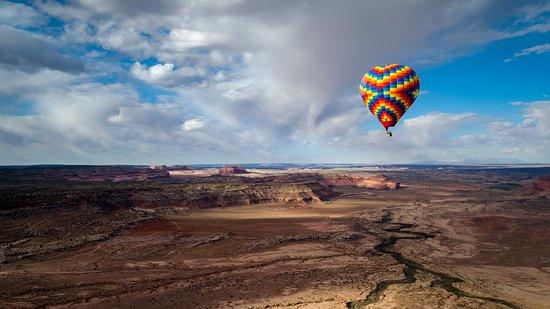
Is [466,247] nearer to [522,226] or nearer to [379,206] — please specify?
[522,226]

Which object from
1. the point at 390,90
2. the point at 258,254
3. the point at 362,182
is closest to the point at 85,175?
the point at 362,182

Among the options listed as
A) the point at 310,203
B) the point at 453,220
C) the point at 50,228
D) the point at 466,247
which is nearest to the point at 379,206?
the point at 310,203

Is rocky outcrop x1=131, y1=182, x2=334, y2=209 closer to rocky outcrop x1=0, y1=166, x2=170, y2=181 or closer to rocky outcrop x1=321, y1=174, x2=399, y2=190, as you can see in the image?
rocky outcrop x1=321, y1=174, x2=399, y2=190

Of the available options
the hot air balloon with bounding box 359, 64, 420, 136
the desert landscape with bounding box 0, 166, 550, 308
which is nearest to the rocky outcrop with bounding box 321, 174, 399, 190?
the desert landscape with bounding box 0, 166, 550, 308

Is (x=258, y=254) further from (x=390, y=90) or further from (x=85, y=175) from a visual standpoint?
(x=85, y=175)

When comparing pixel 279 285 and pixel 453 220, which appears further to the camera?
pixel 453 220

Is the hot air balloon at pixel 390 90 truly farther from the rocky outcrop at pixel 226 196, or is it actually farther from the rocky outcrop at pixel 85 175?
the rocky outcrop at pixel 85 175

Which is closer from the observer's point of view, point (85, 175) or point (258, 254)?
point (258, 254)
